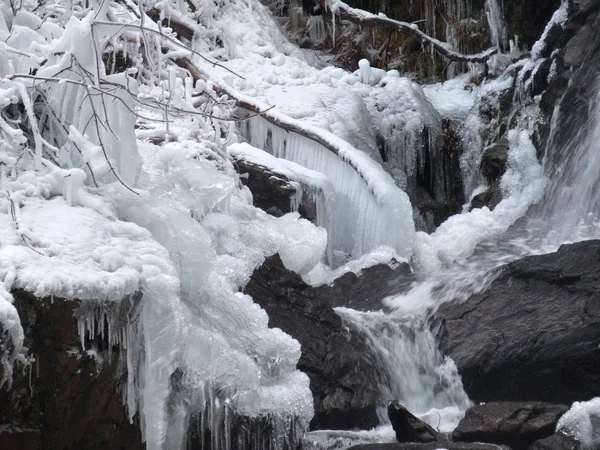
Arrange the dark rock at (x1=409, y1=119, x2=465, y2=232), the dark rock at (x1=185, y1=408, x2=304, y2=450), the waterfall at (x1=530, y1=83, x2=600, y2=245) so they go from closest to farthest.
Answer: the dark rock at (x1=185, y1=408, x2=304, y2=450) < the waterfall at (x1=530, y1=83, x2=600, y2=245) < the dark rock at (x1=409, y1=119, x2=465, y2=232)

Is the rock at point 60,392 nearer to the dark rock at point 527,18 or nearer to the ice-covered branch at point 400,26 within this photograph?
the ice-covered branch at point 400,26

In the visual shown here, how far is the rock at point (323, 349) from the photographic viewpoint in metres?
5.06

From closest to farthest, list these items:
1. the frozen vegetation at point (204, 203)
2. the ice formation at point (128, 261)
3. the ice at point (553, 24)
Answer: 1. the ice formation at point (128, 261)
2. the frozen vegetation at point (204, 203)
3. the ice at point (553, 24)

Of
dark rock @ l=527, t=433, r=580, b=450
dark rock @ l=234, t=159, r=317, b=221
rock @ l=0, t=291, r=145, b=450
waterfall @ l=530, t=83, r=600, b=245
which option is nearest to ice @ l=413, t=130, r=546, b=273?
waterfall @ l=530, t=83, r=600, b=245

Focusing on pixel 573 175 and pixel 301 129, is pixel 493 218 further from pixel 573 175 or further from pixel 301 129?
pixel 301 129

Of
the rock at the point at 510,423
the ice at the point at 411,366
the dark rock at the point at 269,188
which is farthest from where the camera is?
the dark rock at the point at 269,188

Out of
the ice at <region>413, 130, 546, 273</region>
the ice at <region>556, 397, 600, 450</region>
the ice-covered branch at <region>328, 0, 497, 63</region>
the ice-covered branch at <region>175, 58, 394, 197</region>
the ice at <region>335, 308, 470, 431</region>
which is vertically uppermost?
the ice-covered branch at <region>328, 0, 497, 63</region>

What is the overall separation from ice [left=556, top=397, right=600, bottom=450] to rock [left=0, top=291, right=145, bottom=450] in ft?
7.53

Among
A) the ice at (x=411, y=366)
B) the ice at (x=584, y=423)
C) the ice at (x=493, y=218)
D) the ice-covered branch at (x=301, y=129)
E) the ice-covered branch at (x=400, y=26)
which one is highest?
the ice-covered branch at (x=400, y=26)

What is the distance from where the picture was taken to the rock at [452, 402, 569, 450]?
4.57 meters

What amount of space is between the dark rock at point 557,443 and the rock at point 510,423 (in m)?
0.09

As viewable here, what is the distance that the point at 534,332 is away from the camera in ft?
17.6

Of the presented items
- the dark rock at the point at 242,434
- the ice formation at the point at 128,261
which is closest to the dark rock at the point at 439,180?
the ice formation at the point at 128,261

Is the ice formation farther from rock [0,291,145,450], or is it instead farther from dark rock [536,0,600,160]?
dark rock [536,0,600,160]
